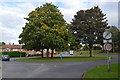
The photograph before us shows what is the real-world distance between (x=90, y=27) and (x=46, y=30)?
41.4 ft

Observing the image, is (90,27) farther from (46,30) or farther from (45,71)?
(45,71)

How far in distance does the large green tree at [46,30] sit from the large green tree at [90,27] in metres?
5.63

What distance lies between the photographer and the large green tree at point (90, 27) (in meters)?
46.3

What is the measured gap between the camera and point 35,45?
4125 cm

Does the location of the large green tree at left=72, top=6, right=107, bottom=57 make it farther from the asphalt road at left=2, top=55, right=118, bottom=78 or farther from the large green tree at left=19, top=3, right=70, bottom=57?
the asphalt road at left=2, top=55, right=118, bottom=78

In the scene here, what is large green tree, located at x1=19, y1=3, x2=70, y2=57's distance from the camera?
3769 centimetres

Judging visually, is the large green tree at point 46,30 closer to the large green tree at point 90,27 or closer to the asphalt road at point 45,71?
the large green tree at point 90,27

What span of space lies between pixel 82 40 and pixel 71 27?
4130 mm

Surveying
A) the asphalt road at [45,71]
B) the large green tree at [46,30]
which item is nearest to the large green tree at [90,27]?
the large green tree at [46,30]

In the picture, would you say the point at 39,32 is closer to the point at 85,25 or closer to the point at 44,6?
the point at 44,6

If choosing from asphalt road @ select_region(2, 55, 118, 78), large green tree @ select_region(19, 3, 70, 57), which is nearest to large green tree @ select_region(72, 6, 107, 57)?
large green tree @ select_region(19, 3, 70, 57)

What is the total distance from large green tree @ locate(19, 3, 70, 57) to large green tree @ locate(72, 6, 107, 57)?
5633 millimetres

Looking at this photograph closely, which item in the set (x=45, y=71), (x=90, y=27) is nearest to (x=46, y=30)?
(x=90, y=27)

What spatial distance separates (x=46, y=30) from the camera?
3784 cm
